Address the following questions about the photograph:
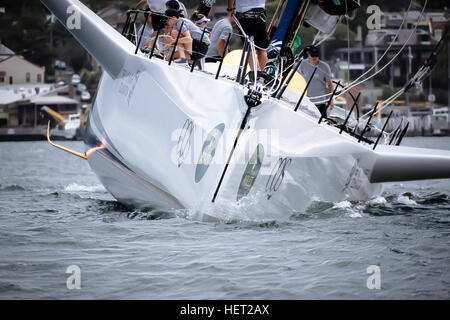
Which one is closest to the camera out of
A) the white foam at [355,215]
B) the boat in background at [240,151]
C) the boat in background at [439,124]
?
the boat in background at [240,151]

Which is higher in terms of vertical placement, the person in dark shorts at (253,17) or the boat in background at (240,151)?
the person in dark shorts at (253,17)

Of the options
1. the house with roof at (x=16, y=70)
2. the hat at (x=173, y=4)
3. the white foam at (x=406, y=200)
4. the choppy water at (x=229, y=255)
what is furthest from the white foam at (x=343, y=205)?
the house with roof at (x=16, y=70)

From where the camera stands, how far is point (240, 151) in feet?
17.7

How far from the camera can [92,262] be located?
196 inches

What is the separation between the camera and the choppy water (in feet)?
14.2

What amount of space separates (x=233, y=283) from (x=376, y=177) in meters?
1.93

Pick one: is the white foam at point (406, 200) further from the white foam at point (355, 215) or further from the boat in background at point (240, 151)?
the white foam at point (355, 215)

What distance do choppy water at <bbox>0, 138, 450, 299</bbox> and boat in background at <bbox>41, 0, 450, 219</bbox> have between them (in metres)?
0.22

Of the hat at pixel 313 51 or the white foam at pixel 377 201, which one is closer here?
the white foam at pixel 377 201

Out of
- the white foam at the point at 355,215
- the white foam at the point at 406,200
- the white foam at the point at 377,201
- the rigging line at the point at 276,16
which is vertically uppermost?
the rigging line at the point at 276,16

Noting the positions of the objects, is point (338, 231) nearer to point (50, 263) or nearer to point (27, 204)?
point (50, 263)

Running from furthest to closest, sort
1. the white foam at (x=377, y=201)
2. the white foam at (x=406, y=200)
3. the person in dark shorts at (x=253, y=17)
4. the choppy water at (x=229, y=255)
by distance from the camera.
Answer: the white foam at (x=406, y=200), the white foam at (x=377, y=201), the person in dark shorts at (x=253, y=17), the choppy water at (x=229, y=255)

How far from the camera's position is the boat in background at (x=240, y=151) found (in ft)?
17.9

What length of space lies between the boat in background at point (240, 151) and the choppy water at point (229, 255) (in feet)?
0.73
